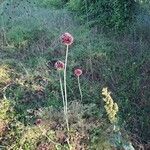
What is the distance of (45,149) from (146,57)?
2637 millimetres

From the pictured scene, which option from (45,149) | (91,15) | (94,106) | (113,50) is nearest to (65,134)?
(45,149)

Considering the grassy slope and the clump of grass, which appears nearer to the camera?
the grassy slope

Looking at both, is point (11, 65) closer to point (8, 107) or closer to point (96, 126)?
point (8, 107)

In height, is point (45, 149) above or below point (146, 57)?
below

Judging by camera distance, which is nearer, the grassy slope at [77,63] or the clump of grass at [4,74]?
the grassy slope at [77,63]

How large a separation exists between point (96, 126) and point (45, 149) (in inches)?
27.3

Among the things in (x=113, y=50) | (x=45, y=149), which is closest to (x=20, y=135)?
(x=45, y=149)

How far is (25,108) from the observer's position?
18.4ft

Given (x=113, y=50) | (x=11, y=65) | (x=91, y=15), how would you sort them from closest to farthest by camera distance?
(x=11, y=65), (x=113, y=50), (x=91, y=15)

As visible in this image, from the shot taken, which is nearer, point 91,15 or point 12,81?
point 12,81

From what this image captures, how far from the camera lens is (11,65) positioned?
648 centimetres

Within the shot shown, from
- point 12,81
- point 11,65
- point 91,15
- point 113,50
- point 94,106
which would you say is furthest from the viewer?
point 91,15

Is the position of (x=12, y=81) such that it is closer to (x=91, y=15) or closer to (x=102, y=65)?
(x=102, y=65)

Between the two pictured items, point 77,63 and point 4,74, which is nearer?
point 4,74
